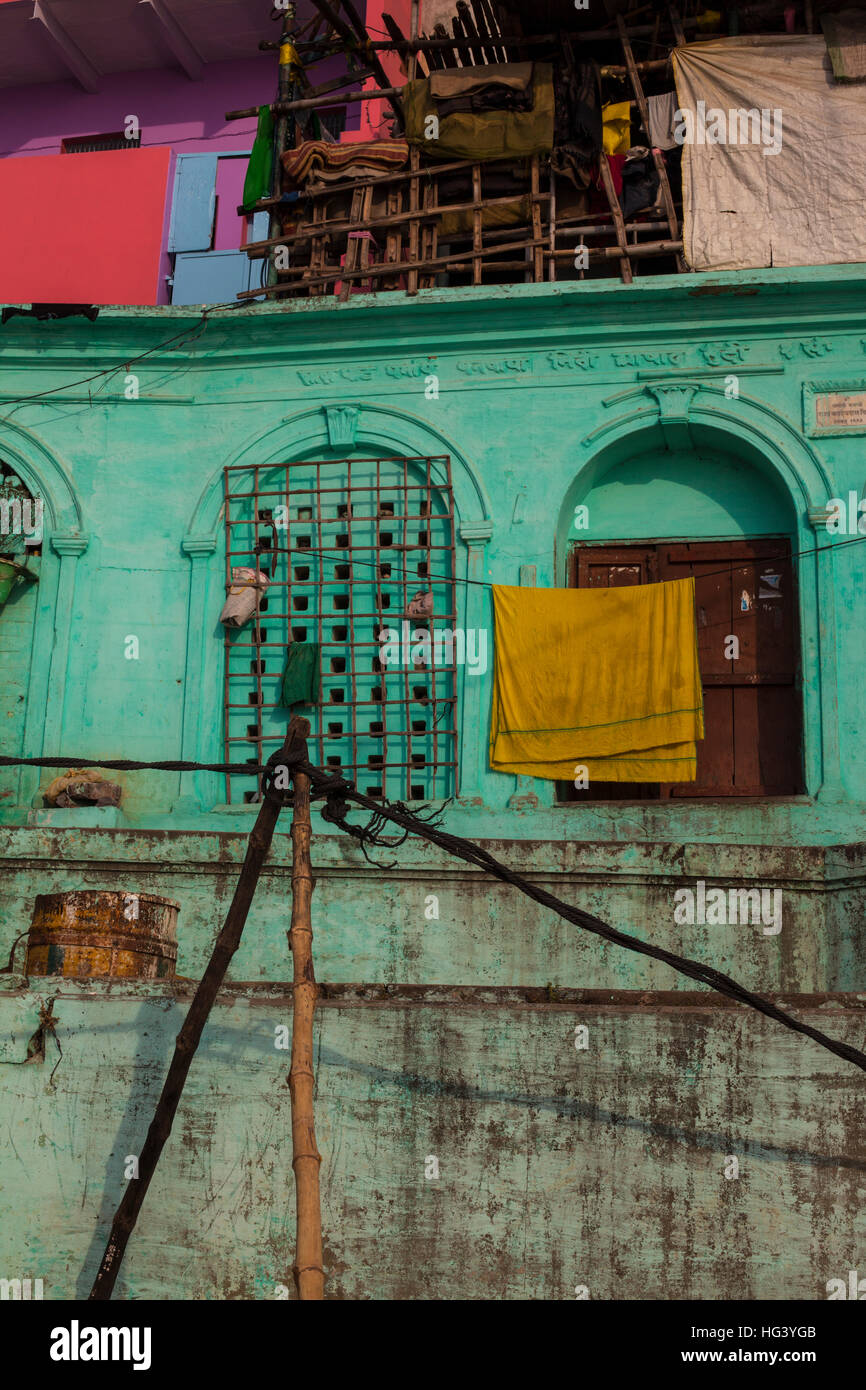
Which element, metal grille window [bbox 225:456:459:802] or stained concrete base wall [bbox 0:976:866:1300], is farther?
metal grille window [bbox 225:456:459:802]

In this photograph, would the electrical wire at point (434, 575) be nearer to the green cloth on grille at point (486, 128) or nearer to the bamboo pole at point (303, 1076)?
the green cloth on grille at point (486, 128)

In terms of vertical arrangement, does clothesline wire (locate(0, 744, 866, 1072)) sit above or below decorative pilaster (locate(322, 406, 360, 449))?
below

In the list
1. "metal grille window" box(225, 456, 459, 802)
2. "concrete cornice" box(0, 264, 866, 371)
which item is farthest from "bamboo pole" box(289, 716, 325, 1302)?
"concrete cornice" box(0, 264, 866, 371)

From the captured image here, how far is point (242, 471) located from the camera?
45.5 feet

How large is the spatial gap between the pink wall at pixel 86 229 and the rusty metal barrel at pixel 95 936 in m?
10.8

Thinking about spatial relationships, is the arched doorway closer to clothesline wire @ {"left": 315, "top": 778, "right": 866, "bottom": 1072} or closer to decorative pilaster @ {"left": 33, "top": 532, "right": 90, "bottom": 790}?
decorative pilaster @ {"left": 33, "top": 532, "right": 90, "bottom": 790}

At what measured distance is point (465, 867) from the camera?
33.0ft

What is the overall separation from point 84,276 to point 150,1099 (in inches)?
503

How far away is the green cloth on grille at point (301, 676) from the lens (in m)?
13.1

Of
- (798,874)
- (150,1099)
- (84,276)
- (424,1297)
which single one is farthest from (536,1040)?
(84,276)

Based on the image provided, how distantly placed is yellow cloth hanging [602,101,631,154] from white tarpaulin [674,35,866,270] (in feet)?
1.69

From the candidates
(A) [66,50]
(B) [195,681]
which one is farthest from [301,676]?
(A) [66,50]

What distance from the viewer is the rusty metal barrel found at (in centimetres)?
846

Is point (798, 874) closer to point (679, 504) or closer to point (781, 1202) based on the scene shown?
point (781, 1202)
